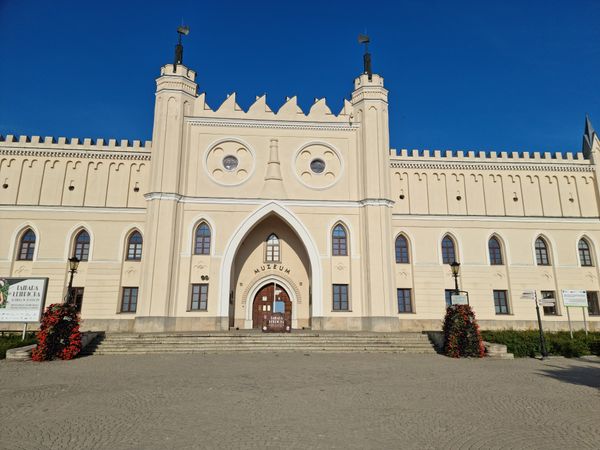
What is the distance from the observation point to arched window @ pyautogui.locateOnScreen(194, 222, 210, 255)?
22828 millimetres

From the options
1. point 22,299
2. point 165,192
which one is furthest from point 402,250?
point 22,299

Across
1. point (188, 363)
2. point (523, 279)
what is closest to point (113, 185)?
point (188, 363)

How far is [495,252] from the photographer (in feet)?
82.8

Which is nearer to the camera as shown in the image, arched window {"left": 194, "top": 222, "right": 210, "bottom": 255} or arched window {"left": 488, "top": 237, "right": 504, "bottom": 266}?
arched window {"left": 194, "top": 222, "right": 210, "bottom": 255}

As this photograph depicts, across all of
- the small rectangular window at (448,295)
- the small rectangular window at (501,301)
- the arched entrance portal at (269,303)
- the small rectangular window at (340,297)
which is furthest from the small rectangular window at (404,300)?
the arched entrance portal at (269,303)

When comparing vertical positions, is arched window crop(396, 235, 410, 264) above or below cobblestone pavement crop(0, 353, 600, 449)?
above

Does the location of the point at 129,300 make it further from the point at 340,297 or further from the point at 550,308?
the point at 550,308

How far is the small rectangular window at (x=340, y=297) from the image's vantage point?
22797mm

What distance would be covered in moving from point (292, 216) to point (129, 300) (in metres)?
10.3

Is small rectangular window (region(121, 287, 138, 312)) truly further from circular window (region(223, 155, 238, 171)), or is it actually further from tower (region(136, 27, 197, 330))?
circular window (region(223, 155, 238, 171))

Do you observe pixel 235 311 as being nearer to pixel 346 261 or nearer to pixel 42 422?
pixel 346 261

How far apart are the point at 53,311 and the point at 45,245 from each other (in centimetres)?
1012

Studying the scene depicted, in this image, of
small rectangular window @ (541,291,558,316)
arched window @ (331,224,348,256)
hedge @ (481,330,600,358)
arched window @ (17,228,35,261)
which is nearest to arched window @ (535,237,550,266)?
small rectangular window @ (541,291,558,316)

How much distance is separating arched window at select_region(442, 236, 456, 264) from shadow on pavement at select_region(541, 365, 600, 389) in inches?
467
